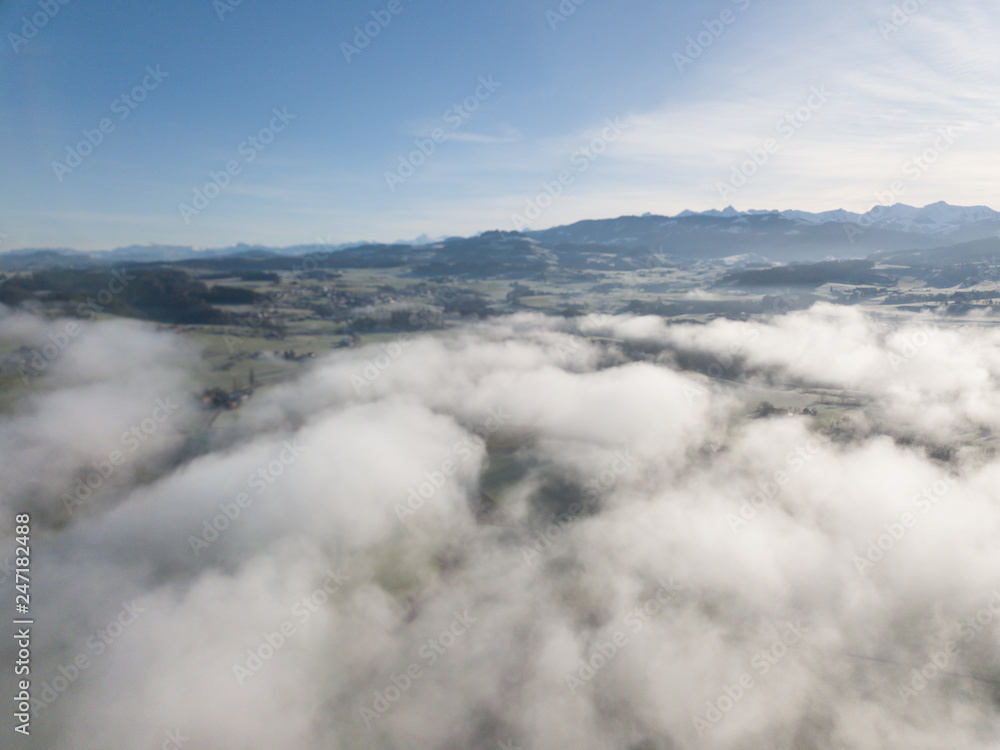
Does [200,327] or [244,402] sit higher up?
[200,327]

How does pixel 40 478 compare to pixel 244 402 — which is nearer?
pixel 40 478

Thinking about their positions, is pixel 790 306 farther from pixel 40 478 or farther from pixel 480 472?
pixel 40 478

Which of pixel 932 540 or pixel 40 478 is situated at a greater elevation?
pixel 40 478

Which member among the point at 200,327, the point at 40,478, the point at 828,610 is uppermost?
the point at 200,327

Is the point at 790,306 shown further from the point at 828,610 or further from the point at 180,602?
the point at 180,602

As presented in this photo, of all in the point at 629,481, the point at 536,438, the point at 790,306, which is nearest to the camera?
the point at 629,481

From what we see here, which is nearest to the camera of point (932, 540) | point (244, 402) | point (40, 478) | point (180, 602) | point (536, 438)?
point (180, 602)

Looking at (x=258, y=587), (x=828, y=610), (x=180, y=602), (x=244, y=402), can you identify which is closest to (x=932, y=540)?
(x=828, y=610)

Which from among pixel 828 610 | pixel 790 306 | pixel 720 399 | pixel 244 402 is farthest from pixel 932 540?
pixel 790 306

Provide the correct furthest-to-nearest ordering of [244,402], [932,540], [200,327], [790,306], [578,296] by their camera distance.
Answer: [578,296] → [790,306] → [200,327] → [244,402] → [932,540]
